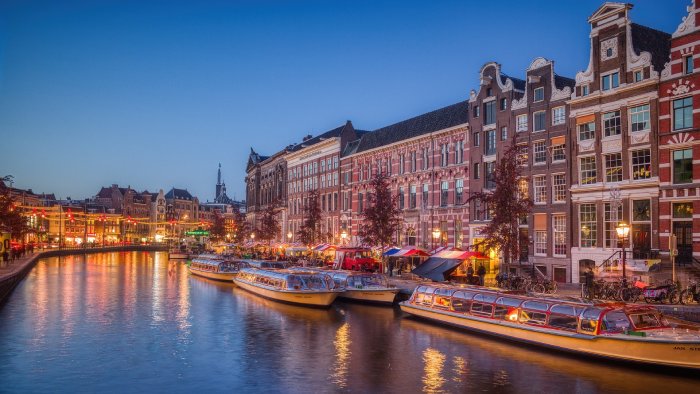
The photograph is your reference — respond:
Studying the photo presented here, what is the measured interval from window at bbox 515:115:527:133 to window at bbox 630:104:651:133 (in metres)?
11.0

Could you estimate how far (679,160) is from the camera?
3947 cm

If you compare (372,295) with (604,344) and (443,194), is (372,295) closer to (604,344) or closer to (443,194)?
(604,344)

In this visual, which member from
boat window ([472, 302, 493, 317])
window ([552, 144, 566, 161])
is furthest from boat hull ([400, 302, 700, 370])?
window ([552, 144, 566, 161])

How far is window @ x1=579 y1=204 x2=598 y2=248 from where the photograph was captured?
148 feet

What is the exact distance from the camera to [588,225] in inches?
1801

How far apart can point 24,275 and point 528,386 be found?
57.1 meters

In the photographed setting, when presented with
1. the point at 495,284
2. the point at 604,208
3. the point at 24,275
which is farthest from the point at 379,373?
the point at 24,275

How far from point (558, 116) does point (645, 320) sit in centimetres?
2709

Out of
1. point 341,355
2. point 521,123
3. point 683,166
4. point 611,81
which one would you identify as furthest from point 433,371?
point 521,123

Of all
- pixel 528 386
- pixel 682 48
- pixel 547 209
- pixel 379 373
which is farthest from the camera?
pixel 547 209

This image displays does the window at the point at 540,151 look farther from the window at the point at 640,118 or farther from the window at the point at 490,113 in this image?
the window at the point at 640,118

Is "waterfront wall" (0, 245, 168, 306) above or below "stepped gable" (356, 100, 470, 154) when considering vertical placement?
below

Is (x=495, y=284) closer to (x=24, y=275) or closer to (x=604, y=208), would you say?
(x=604, y=208)

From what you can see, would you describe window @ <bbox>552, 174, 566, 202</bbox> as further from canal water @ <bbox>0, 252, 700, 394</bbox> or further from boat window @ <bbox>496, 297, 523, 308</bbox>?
boat window @ <bbox>496, 297, 523, 308</bbox>
